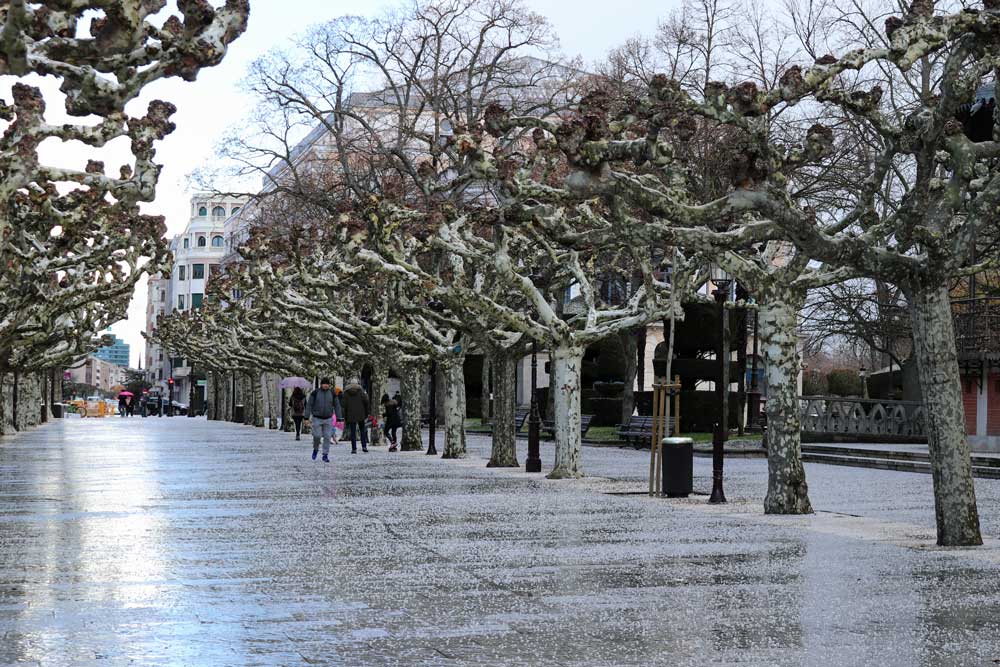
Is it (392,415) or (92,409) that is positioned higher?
(92,409)

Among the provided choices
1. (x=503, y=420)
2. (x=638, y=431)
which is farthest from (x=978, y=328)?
(x=503, y=420)

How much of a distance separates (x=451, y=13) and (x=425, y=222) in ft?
51.7

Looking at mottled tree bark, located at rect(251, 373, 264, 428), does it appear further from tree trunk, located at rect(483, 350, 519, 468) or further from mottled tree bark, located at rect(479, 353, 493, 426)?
tree trunk, located at rect(483, 350, 519, 468)

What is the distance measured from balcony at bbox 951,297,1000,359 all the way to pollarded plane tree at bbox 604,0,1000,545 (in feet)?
99.8

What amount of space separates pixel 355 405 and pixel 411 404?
6.31 feet

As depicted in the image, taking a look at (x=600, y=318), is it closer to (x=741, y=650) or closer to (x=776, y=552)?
(x=776, y=552)

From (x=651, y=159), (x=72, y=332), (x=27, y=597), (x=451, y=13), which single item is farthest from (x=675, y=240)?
(x=72, y=332)

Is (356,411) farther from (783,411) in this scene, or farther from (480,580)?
(480,580)

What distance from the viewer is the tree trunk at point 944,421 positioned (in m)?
14.3

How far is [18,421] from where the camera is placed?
213 feet

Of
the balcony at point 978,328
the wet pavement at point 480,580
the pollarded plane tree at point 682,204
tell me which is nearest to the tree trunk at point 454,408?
the wet pavement at point 480,580

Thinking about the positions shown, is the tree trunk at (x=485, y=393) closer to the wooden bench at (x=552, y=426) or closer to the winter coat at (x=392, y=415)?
the wooden bench at (x=552, y=426)

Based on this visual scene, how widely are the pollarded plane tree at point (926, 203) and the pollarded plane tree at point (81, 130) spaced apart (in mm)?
4879

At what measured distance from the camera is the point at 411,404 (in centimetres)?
3934
